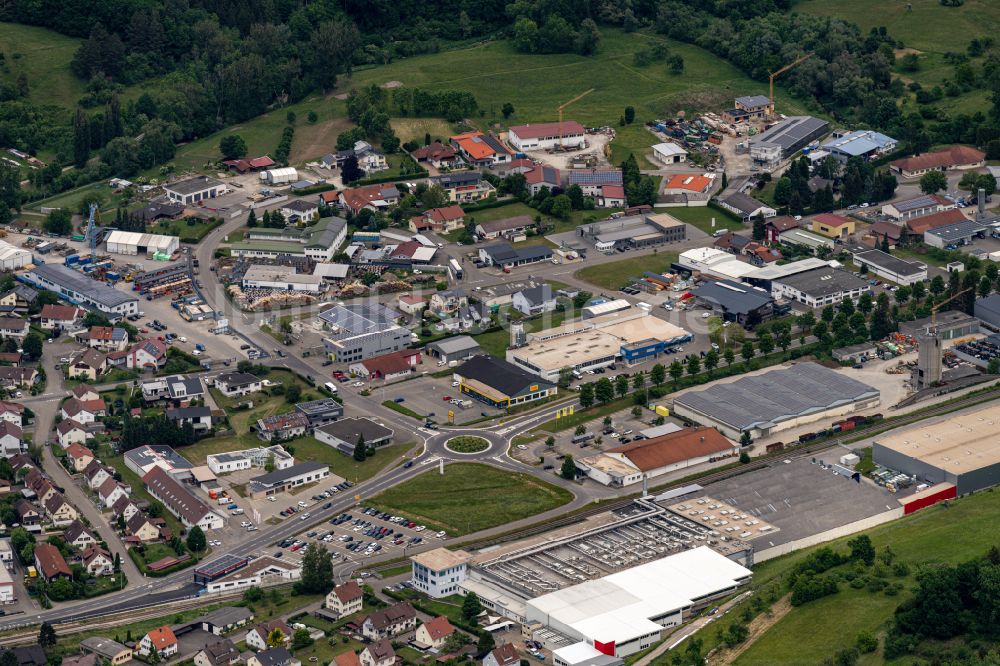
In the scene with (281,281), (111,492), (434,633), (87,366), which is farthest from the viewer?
(281,281)

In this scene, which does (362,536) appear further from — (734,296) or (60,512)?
(734,296)

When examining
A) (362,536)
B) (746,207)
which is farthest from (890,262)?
(362,536)

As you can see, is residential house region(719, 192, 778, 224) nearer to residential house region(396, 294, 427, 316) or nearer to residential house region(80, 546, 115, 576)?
residential house region(396, 294, 427, 316)

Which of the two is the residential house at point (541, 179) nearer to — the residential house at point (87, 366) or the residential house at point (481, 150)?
the residential house at point (481, 150)

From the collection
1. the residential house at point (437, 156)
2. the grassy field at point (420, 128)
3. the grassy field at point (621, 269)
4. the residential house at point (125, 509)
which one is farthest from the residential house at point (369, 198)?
the residential house at point (125, 509)

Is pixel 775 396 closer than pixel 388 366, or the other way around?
pixel 775 396

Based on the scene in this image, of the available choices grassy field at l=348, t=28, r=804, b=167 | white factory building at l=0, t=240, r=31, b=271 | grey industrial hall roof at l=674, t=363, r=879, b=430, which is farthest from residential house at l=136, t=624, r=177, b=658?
grassy field at l=348, t=28, r=804, b=167

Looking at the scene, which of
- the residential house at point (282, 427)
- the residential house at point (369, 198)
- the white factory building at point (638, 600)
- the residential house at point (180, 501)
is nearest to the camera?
the white factory building at point (638, 600)
